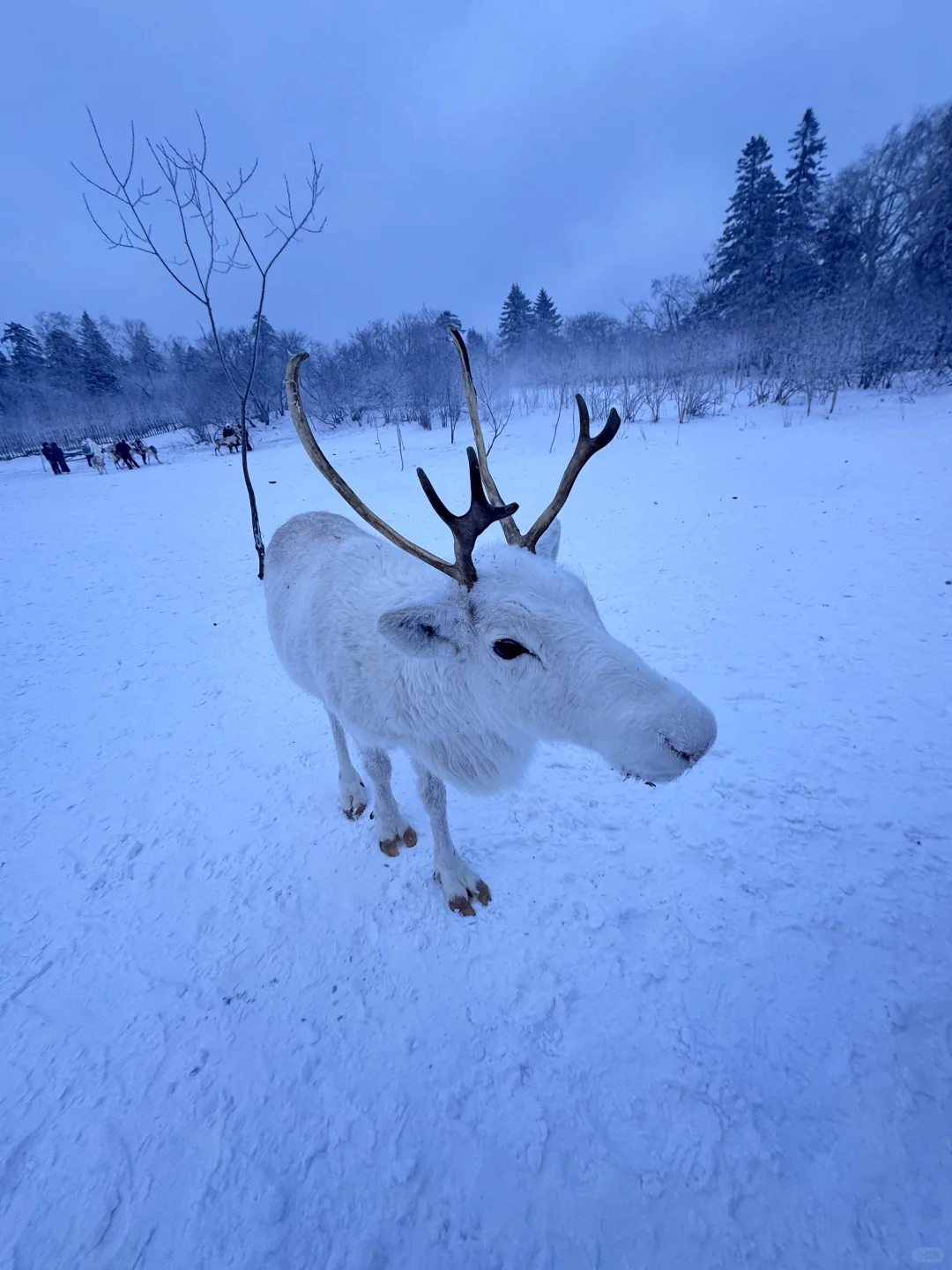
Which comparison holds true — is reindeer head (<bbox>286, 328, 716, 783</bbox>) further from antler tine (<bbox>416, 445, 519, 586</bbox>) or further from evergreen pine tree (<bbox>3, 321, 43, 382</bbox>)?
evergreen pine tree (<bbox>3, 321, 43, 382</bbox>)

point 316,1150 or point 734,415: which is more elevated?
point 734,415

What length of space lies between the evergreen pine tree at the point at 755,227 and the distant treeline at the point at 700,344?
9cm

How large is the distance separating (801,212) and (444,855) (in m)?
44.5

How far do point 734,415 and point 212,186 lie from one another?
19.8 metres

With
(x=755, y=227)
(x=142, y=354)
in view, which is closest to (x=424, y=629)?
(x=755, y=227)

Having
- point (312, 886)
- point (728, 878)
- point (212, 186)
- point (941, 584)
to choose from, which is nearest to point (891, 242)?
point (941, 584)

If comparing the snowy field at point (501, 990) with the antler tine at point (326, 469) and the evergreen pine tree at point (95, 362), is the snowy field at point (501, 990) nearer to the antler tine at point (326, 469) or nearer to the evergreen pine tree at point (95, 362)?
the antler tine at point (326, 469)

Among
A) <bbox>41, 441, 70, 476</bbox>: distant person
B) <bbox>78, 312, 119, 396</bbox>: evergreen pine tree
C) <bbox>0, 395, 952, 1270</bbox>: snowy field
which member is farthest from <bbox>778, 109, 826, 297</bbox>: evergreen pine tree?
<bbox>78, 312, 119, 396</bbox>: evergreen pine tree

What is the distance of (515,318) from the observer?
50.8 metres

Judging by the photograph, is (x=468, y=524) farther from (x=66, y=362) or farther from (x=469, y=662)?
(x=66, y=362)

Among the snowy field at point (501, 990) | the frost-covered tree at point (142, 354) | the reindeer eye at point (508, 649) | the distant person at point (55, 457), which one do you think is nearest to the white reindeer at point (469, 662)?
the reindeer eye at point (508, 649)

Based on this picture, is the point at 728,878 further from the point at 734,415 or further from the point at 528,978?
the point at 734,415

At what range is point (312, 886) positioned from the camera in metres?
2.97

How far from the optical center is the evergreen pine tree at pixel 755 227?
29.9m
